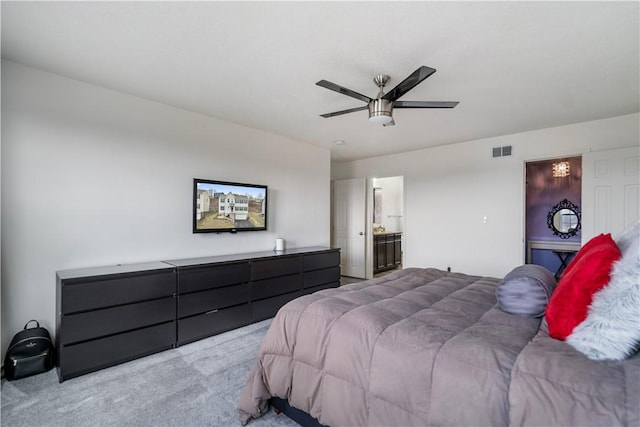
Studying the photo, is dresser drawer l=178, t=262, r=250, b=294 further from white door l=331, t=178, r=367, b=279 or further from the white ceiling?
white door l=331, t=178, r=367, b=279

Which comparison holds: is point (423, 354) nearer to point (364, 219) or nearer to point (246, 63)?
point (246, 63)

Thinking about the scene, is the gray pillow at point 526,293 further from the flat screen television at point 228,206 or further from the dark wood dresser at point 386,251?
the dark wood dresser at point 386,251

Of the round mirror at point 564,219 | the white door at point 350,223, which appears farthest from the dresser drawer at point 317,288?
the round mirror at point 564,219

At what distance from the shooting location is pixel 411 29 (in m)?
2.01

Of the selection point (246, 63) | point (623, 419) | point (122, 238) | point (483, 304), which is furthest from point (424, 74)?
point (122, 238)

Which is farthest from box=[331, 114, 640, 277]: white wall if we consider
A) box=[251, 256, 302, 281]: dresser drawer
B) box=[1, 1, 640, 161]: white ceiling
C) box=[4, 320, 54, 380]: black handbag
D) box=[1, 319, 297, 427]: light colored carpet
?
box=[4, 320, 54, 380]: black handbag

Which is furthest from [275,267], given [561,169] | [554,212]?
[561,169]

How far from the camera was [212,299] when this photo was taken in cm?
323

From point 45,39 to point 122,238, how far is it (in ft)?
5.69

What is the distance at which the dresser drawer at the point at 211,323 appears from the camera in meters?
3.03

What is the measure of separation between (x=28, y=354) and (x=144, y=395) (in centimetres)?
106

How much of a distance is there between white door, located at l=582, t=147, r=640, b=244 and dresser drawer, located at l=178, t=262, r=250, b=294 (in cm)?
430

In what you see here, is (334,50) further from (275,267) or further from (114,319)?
(114,319)

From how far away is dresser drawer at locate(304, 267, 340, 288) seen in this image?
Result: 427cm
